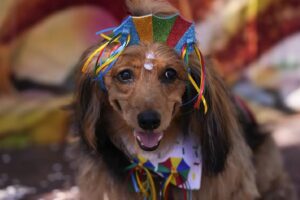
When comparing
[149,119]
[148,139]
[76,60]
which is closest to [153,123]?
[149,119]

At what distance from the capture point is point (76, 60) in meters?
5.40

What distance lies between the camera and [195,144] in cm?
294

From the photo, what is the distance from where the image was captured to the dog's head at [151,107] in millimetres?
2617

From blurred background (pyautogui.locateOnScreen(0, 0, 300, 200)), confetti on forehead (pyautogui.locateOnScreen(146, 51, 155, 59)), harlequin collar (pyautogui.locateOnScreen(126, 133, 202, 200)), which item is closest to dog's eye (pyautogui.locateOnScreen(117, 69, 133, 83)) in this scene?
confetti on forehead (pyautogui.locateOnScreen(146, 51, 155, 59))

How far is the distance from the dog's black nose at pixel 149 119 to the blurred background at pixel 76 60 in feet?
7.08

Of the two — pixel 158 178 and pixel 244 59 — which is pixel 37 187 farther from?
pixel 244 59

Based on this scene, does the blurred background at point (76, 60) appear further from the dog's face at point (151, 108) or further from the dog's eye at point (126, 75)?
the dog's eye at point (126, 75)

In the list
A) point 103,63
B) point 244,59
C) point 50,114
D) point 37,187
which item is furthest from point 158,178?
point 244,59

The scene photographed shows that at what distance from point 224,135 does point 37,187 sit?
1845 mm

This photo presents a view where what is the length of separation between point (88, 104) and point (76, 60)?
2.58 m

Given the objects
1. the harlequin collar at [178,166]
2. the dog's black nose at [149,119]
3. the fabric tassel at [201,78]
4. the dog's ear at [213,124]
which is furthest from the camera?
the harlequin collar at [178,166]

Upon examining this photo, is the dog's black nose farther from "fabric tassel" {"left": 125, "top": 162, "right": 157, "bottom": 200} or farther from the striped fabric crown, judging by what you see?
"fabric tassel" {"left": 125, "top": 162, "right": 157, "bottom": 200}

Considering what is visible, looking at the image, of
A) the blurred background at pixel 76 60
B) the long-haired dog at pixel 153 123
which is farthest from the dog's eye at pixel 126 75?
the blurred background at pixel 76 60

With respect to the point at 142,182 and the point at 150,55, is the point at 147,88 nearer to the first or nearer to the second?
the point at 150,55
